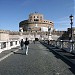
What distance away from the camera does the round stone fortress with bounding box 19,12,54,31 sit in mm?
163375

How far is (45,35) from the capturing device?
141 metres

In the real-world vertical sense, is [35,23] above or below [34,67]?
above

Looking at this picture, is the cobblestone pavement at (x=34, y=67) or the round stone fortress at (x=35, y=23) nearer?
the cobblestone pavement at (x=34, y=67)

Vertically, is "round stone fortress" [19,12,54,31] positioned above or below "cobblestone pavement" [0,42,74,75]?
above

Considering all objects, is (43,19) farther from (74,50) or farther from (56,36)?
(74,50)

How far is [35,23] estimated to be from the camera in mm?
163500

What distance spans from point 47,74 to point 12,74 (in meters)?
1.57

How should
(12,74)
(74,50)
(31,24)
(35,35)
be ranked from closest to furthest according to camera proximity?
1. (12,74)
2. (74,50)
3. (35,35)
4. (31,24)

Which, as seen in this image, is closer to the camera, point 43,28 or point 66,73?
point 66,73

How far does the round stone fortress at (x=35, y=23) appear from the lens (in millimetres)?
163375

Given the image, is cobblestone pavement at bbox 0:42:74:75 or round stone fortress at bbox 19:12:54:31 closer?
cobblestone pavement at bbox 0:42:74:75

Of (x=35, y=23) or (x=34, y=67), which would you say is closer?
(x=34, y=67)

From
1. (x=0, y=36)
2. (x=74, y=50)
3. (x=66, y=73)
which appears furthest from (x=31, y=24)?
(x=66, y=73)

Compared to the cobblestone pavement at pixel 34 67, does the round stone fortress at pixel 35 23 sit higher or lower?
higher
